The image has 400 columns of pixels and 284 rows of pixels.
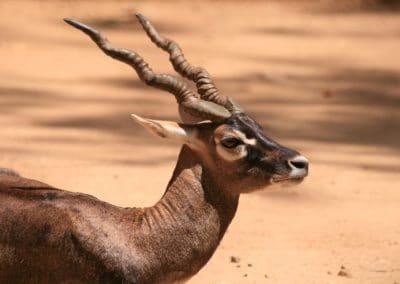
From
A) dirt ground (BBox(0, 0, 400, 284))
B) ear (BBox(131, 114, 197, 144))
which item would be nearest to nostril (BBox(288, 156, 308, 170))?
dirt ground (BBox(0, 0, 400, 284))

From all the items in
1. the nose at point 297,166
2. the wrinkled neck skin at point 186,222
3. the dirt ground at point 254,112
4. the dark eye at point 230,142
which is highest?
the dark eye at point 230,142

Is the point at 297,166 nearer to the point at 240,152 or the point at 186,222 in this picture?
the point at 240,152

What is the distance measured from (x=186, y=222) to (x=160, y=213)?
0.20 metres

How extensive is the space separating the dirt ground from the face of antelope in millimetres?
438

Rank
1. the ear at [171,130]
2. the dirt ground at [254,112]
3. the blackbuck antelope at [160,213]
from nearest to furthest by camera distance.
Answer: the blackbuck antelope at [160,213]
the ear at [171,130]
the dirt ground at [254,112]

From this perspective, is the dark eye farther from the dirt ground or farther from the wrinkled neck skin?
the dirt ground

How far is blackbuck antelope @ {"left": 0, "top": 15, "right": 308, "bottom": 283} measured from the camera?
798 cm

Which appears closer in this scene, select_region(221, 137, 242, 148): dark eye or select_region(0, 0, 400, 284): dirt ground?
select_region(221, 137, 242, 148): dark eye

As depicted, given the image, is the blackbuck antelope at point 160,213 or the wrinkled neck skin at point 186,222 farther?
the wrinkled neck skin at point 186,222

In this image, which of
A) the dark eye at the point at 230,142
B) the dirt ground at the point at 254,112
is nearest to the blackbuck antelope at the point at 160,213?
the dark eye at the point at 230,142

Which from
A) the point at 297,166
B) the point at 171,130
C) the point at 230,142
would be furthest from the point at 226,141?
the point at 297,166

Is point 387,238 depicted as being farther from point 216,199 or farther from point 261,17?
point 261,17

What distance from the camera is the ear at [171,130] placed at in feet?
26.8

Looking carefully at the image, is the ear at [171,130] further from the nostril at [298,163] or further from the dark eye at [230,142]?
the nostril at [298,163]
